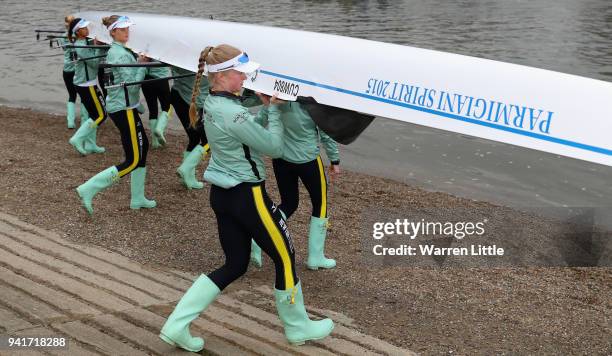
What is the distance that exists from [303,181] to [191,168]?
2.77m

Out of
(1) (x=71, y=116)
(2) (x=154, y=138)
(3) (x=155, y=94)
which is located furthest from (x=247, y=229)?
(1) (x=71, y=116)

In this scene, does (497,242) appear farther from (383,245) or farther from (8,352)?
(8,352)

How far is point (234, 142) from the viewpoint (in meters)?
4.59

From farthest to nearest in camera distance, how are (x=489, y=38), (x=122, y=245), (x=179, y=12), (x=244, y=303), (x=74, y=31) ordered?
(x=179, y=12) < (x=489, y=38) < (x=74, y=31) < (x=122, y=245) < (x=244, y=303)

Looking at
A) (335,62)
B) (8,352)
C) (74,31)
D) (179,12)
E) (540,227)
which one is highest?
(335,62)

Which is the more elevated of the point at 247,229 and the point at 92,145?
the point at 247,229

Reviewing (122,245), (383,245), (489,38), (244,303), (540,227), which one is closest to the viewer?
(244,303)

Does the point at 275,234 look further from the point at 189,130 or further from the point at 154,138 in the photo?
the point at 154,138

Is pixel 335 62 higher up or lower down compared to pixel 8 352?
higher up

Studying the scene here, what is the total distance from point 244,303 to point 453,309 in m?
1.61

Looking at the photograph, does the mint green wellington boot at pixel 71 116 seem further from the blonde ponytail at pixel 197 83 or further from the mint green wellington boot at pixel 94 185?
the blonde ponytail at pixel 197 83

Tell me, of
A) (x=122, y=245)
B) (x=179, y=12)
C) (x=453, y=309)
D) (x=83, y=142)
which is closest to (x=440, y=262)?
(x=453, y=309)

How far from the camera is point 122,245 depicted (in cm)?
684

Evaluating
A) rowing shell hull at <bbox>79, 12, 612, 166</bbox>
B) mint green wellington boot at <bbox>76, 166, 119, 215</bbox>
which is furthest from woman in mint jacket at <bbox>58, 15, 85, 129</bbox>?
rowing shell hull at <bbox>79, 12, 612, 166</bbox>
